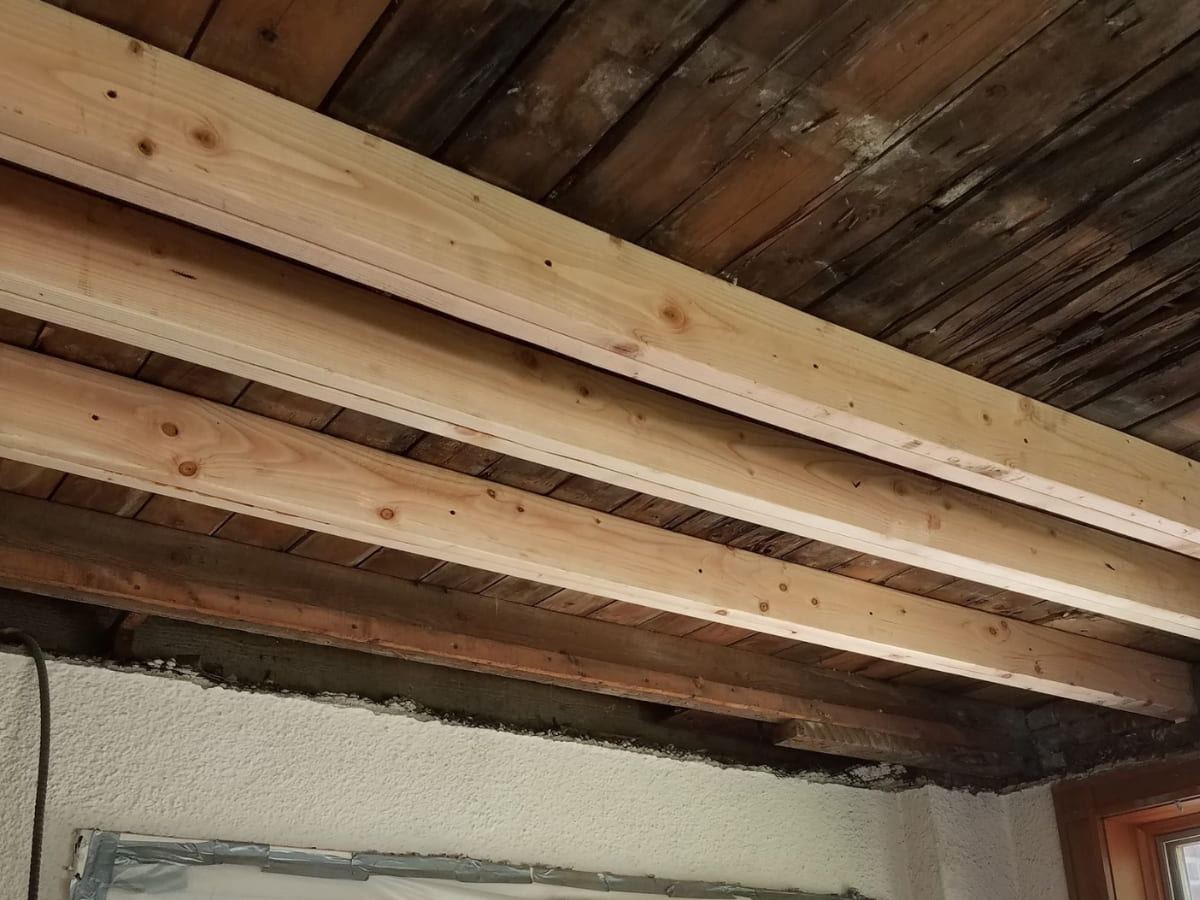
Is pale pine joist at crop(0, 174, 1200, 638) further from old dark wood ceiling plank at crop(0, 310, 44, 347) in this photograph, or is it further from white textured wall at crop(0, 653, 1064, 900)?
white textured wall at crop(0, 653, 1064, 900)

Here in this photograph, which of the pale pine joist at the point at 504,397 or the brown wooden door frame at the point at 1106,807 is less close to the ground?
the pale pine joist at the point at 504,397

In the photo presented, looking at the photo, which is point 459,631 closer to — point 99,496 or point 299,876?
point 299,876

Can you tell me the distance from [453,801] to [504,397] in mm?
1071

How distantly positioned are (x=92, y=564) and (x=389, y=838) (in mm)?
721

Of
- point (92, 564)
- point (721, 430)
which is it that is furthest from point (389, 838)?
point (721, 430)

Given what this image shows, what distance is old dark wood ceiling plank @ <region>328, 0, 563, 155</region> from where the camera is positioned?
988 mm

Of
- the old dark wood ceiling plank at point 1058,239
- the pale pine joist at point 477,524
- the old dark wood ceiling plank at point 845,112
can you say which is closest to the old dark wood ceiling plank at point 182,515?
the pale pine joist at point 477,524

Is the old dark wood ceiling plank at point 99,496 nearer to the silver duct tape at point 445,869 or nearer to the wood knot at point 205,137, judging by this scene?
the silver duct tape at point 445,869

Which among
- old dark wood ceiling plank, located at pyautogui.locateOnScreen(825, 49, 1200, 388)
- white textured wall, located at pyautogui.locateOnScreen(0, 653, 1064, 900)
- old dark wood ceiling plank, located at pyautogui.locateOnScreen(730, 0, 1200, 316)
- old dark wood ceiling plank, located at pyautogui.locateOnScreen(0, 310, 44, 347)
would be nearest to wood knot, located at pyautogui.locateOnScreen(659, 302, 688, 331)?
old dark wood ceiling plank, located at pyautogui.locateOnScreen(730, 0, 1200, 316)

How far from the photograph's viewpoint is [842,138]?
43.4 inches

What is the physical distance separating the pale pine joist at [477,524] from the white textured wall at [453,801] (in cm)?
56

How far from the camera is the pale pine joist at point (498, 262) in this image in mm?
960

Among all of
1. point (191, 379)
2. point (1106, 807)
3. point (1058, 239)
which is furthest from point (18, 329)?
point (1106, 807)

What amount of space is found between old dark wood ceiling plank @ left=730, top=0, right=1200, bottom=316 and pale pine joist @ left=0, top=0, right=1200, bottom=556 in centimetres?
4
